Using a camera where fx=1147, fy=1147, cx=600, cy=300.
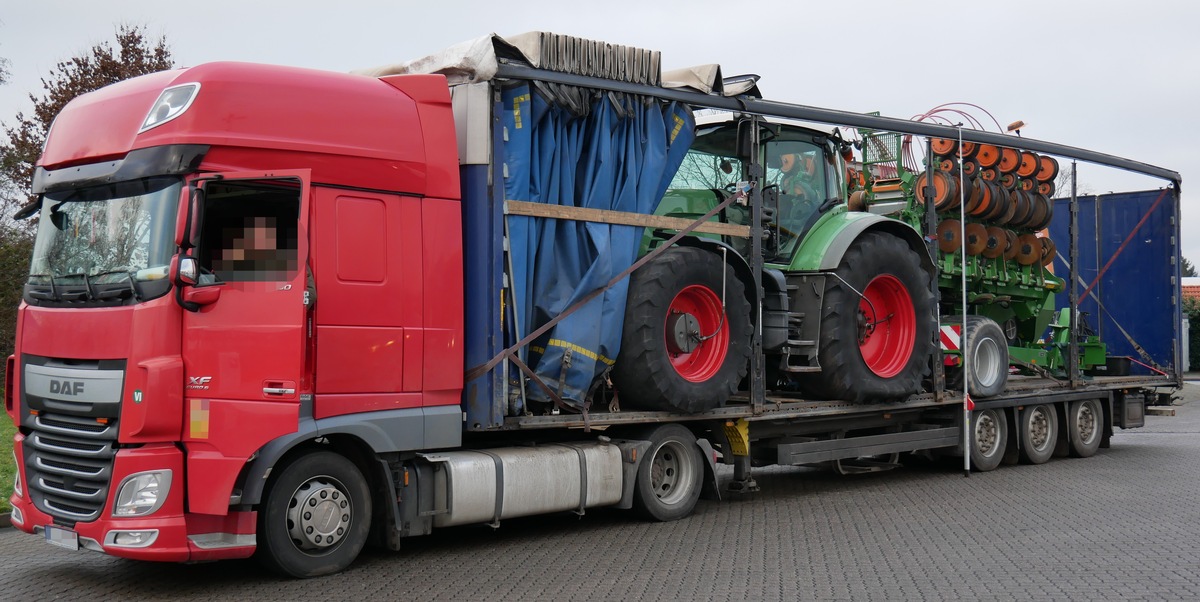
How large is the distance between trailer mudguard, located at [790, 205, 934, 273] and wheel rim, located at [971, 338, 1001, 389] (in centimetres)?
189

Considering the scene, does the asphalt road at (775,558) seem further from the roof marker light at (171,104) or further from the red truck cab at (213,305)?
the roof marker light at (171,104)

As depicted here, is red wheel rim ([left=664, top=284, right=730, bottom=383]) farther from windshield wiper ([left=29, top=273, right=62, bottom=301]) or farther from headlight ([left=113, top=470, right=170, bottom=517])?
windshield wiper ([left=29, top=273, right=62, bottom=301])

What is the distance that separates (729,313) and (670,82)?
2090 mm

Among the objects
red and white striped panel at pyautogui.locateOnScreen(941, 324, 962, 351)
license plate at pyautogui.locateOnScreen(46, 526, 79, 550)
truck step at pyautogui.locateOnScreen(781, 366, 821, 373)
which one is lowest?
license plate at pyautogui.locateOnScreen(46, 526, 79, 550)

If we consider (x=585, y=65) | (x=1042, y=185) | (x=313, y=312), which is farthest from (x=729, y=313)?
(x=1042, y=185)

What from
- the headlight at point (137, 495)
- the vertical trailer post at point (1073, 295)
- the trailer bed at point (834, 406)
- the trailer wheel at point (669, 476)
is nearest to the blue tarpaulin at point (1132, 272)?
the trailer bed at point (834, 406)

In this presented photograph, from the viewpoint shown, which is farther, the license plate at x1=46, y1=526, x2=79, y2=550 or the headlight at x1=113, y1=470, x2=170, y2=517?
the license plate at x1=46, y1=526, x2=79, y2=550

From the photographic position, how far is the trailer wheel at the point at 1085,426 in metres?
15.2

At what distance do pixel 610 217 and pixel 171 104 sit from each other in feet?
11.4

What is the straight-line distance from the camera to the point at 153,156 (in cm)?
716

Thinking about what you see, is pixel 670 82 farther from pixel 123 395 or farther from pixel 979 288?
pixel 979 288

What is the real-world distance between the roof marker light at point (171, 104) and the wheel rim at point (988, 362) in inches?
375

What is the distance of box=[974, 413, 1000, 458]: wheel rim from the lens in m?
13.7

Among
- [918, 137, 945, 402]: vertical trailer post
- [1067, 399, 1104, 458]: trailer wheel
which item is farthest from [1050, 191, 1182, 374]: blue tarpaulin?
[918, 137, 945, 402]: vertical trailer post
